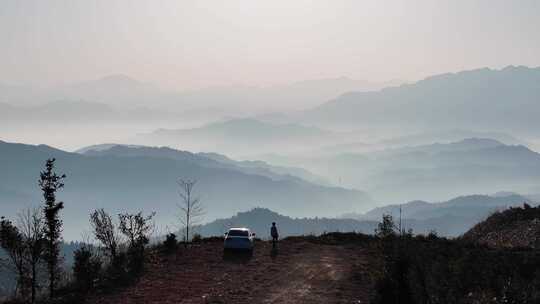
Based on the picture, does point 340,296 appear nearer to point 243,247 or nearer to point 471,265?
point 471,265

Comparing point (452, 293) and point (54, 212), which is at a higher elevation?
point (54, 212)

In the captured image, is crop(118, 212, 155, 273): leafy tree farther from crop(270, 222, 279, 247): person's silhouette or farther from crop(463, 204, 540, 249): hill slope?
crop(463, 204, 540, 249): hill slope

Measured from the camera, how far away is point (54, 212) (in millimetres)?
35094

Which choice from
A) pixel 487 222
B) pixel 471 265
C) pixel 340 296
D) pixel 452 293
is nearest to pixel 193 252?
pixel 340 296

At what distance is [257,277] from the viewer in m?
31.8

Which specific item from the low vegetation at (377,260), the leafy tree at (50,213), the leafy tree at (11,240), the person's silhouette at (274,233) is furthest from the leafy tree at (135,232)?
the person's silhouette at (274,233)

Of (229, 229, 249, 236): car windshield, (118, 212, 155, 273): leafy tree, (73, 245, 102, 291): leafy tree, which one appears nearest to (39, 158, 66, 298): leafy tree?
(118, 212, 155, 273): leafy tree

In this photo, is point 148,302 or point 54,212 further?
point 54,212

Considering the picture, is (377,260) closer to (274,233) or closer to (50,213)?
(274,233)

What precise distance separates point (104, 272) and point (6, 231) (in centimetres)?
758

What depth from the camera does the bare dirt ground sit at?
89.2 ft

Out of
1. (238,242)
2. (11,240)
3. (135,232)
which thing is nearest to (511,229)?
(238,242)

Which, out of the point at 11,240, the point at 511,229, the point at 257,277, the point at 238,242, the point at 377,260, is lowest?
the point at 257,277

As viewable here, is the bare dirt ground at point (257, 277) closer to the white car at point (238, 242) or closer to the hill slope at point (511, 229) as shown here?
the white car at point (238, 242)
